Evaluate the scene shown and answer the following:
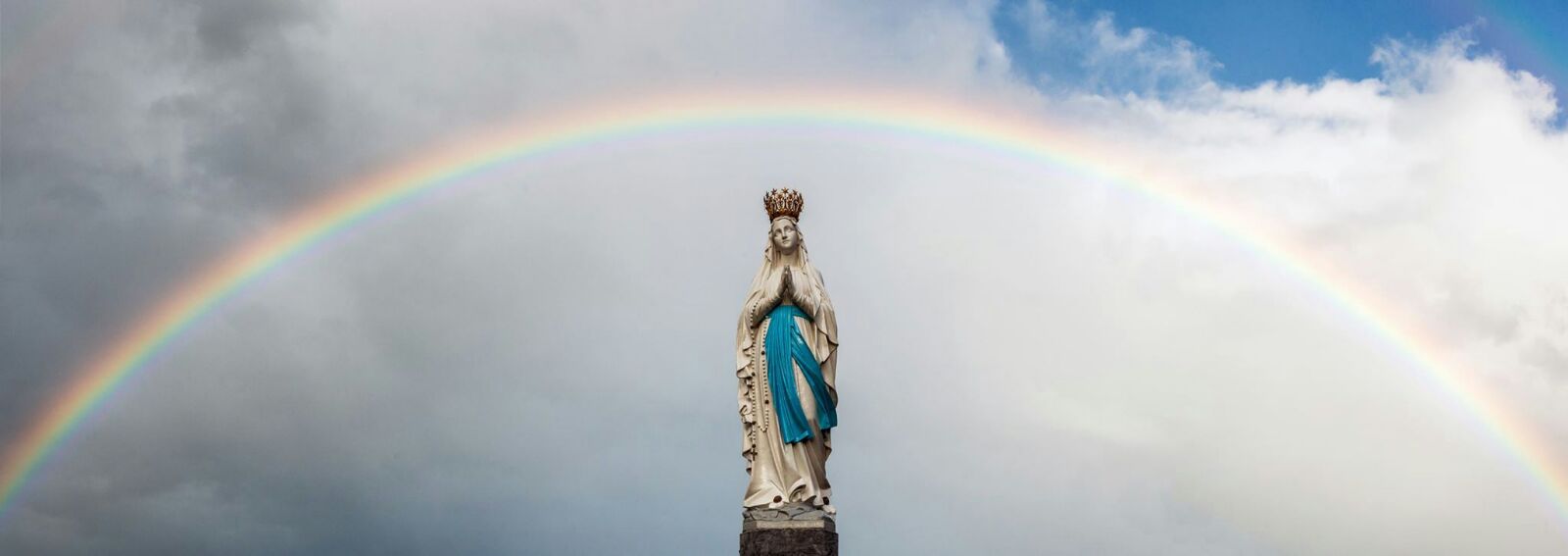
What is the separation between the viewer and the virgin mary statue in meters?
17.0

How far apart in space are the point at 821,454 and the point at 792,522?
1090mm

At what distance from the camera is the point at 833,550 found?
16641 millimetres

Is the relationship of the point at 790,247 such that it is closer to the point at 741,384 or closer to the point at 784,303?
the point at 784,303

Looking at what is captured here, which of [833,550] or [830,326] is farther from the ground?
[830,326]

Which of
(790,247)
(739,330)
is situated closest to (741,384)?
(739,330)

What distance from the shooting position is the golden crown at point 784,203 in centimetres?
1820

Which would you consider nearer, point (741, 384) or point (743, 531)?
point (743, 531)

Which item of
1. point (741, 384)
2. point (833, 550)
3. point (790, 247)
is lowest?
point (833, 550)

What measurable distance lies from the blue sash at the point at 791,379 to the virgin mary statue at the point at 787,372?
0.5 inches

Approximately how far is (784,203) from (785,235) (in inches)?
18.1

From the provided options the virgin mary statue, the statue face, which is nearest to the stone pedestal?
the virgin mary statue

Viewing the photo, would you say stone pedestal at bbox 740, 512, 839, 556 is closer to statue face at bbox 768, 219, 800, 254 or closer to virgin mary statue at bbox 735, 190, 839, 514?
virgin mary statue at bbox 735, 190, 839, 514

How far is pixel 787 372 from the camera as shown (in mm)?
17328

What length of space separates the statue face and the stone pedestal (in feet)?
11.5
